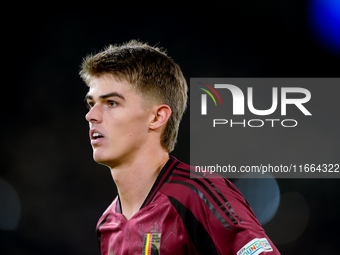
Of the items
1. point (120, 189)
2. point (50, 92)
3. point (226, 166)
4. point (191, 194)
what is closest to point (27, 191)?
point (50, 92)

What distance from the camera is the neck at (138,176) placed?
5.61 feet

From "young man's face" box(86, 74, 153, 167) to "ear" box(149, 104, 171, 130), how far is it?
0.04m

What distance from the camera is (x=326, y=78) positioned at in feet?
15.9

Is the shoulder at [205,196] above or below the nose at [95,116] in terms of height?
below

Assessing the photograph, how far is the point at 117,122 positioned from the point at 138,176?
27 cm

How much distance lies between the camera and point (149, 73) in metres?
1.79

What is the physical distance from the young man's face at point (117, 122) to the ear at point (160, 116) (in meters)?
0.04

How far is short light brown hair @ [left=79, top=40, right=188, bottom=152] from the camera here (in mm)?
1741

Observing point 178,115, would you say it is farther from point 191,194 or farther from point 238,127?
point 238,127

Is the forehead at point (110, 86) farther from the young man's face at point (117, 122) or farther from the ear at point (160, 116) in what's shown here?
the ear at point (160, 116)
